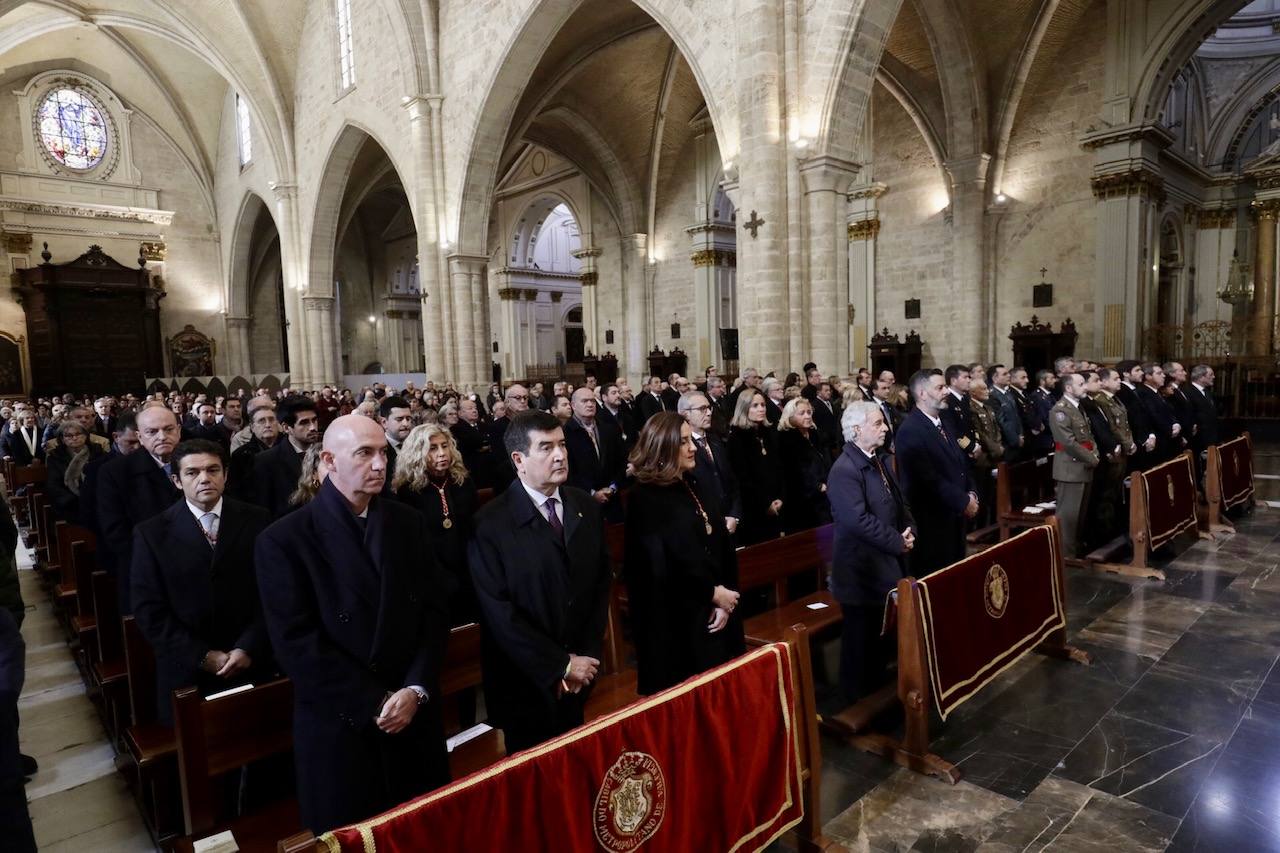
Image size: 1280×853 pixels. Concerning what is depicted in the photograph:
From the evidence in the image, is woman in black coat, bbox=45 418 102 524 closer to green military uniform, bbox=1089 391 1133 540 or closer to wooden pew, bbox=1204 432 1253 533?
green military uniform, bbox=1089 391 1133 540

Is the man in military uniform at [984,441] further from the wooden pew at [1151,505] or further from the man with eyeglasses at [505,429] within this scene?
the man with eyeglasses at [505,429]

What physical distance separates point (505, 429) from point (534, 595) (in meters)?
3.68

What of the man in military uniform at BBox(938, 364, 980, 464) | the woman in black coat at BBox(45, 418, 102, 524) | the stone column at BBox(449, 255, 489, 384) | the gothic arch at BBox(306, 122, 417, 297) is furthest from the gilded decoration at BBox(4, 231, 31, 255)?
the man in military uniform at BBox(938, 364, 980, 464)

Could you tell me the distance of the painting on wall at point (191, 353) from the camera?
26.4m

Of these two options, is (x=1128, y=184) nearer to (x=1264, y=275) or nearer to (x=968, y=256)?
(x=968, y=256)

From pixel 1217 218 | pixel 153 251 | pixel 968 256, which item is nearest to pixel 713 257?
pixel 968 256

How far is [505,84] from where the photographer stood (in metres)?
15.0

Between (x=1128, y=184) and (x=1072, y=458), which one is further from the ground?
(x=1128, y=184)

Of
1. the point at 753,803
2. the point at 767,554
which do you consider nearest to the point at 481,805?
the point at 753,803

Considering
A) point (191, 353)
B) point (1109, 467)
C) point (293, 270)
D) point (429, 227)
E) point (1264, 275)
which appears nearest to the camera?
point (1109, 467)

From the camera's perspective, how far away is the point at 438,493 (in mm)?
3883

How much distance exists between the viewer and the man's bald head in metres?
2.21

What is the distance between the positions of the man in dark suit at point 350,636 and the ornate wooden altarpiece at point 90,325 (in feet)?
88.2

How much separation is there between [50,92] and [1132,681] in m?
32.5
